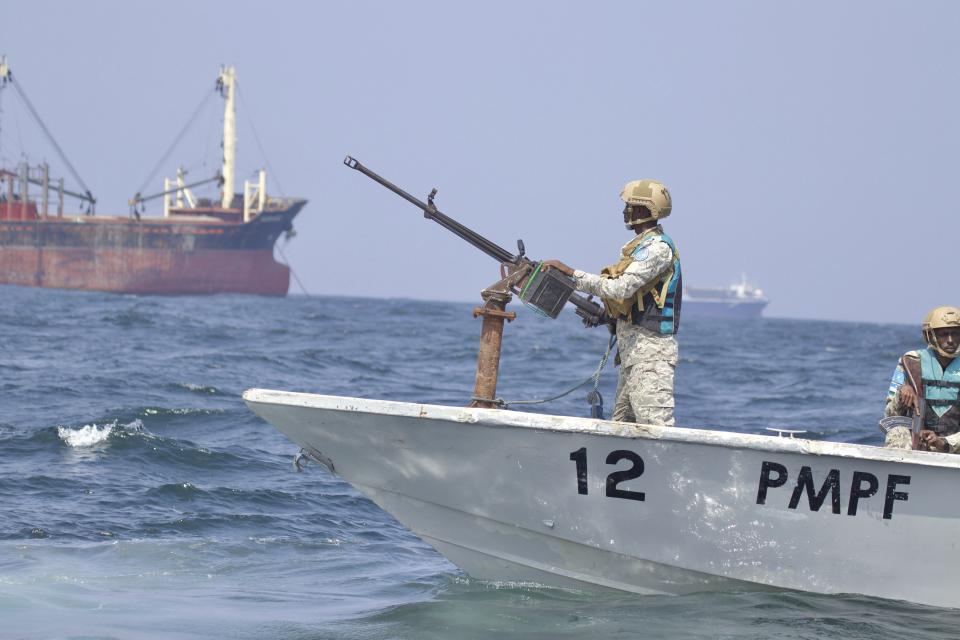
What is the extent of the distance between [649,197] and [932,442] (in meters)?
2.20

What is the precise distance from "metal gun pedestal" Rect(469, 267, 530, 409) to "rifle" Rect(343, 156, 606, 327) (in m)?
0.03

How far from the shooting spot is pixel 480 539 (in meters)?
7.70

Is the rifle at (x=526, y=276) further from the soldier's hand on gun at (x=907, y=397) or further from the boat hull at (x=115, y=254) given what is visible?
the boat hull at (x=115, y=254)

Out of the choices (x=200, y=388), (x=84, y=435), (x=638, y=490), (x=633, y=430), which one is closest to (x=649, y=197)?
(x=633, y=430)

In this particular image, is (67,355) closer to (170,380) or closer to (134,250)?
(170,380)

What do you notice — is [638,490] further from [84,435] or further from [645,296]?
[84,435]

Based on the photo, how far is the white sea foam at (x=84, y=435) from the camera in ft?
43.0

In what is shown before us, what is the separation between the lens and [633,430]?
7.00 metres

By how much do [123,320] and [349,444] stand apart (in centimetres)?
3054

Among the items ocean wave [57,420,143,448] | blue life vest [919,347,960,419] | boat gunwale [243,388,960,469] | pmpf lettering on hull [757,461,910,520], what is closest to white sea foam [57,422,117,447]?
ocean wave [57,420,143,448]

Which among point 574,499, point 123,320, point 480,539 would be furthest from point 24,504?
→ point 123,320

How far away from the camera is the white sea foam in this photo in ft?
43.0

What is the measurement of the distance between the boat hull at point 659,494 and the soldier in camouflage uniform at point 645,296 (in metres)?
0.37

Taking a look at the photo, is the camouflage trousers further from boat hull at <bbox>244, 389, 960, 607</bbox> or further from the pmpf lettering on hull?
the pmpf lettering on hull
